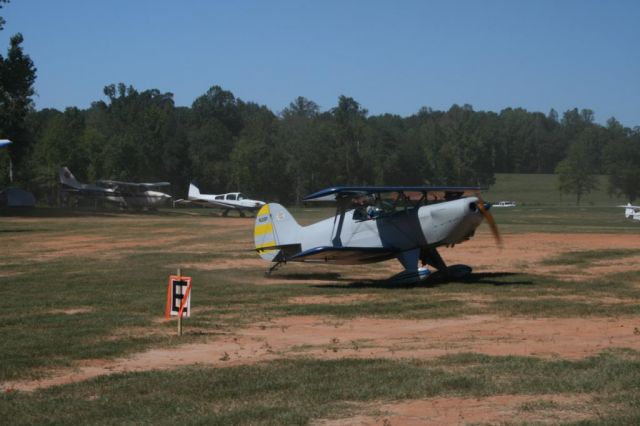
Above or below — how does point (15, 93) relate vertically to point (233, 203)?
above

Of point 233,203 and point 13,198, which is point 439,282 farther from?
point 13,198

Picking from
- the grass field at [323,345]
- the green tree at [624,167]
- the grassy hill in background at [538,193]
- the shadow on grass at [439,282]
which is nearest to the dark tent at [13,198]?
the grass field at [323,345]

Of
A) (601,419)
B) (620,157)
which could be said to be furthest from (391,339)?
(620,157)

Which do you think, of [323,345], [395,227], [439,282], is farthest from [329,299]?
[323,345]

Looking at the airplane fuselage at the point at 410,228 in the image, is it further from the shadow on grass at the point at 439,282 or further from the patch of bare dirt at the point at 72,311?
the patch of bare dirt at the point at 72,311

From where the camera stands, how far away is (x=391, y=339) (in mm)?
13898

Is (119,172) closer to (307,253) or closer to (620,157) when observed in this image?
(620,157)

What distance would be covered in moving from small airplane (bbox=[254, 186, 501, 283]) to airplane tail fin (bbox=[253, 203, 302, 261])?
409mm

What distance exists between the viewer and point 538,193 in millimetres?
136500

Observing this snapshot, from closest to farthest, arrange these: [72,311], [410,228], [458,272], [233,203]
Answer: [72,311]
[410,228]
[458,272]
[233,203]

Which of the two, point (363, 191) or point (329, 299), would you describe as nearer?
point (329, 299)

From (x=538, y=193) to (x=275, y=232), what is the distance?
384ft

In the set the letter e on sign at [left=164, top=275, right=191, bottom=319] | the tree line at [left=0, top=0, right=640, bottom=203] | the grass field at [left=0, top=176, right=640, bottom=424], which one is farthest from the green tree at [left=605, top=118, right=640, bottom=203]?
the letter e on sign at [left=164, top=275, right=191, bottom=319]

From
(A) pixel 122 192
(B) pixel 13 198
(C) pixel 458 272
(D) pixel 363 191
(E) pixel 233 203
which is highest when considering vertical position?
(A) pixel 122 192
